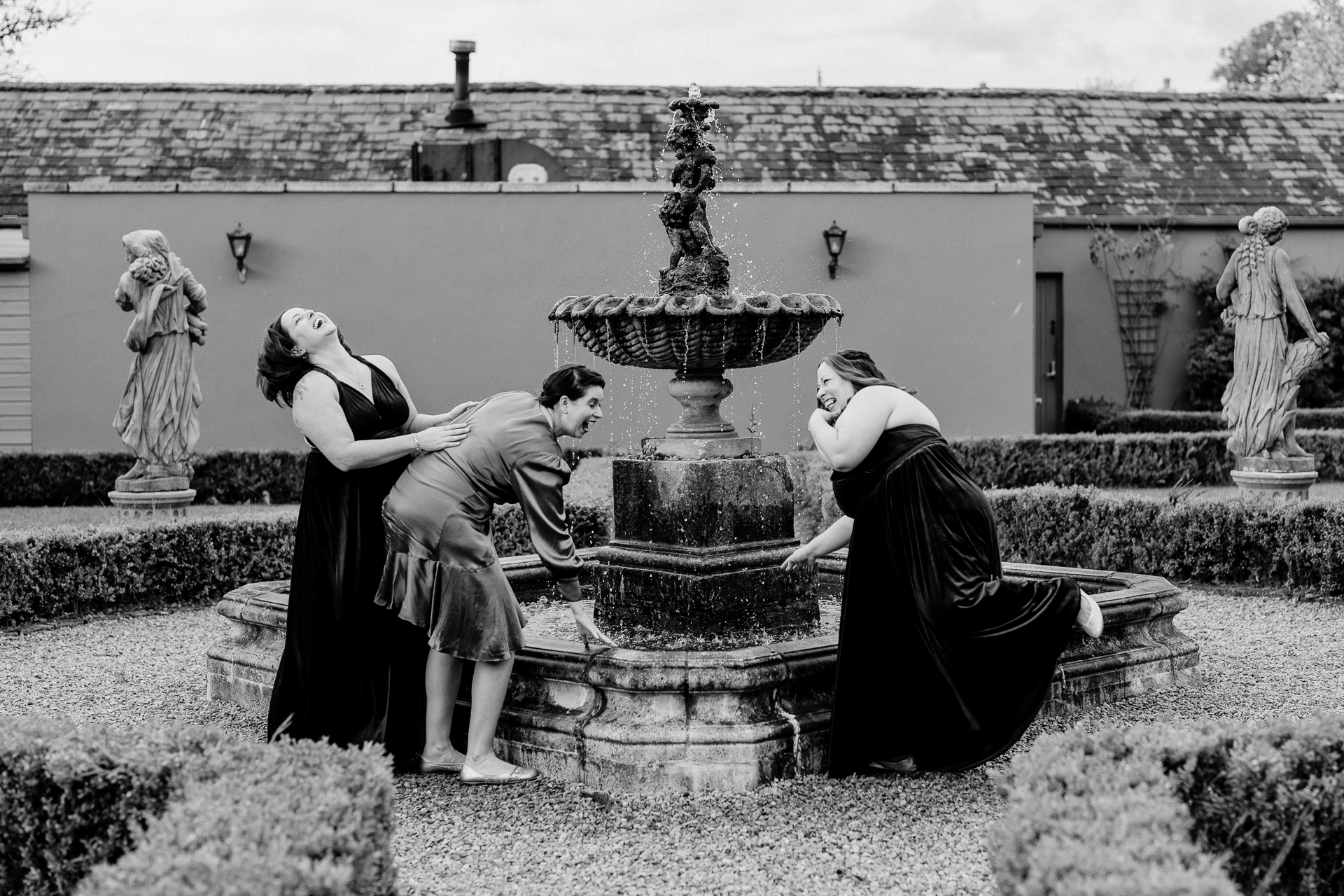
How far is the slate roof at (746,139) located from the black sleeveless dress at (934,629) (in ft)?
41.4

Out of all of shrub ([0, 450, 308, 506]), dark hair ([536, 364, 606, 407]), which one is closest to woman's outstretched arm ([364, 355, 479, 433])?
dark hair ([536, 364, 606, 407])

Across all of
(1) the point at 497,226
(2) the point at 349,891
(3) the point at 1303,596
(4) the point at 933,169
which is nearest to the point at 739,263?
(1) the point at 497,226

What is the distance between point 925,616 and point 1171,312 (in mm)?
14987

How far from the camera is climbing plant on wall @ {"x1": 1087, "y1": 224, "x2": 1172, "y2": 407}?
17.8 meters

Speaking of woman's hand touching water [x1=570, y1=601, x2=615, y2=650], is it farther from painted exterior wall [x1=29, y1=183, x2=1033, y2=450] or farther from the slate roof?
the slate roof

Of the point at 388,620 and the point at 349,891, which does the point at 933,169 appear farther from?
the point at 349,891

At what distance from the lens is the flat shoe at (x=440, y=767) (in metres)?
4.74

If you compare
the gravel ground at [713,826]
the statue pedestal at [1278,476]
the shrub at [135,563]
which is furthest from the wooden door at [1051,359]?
the gravel ground at [713,826]

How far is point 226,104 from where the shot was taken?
18.1m

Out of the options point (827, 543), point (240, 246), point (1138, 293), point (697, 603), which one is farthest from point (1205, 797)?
point (1138, 293)

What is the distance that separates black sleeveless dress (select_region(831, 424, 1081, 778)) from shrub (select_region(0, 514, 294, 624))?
5398 mm

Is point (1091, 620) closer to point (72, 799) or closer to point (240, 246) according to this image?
point (72, 799)

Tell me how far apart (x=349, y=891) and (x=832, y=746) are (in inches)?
88.9

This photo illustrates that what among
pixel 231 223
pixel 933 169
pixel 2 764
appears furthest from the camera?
pixel 933 169
